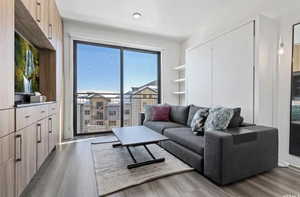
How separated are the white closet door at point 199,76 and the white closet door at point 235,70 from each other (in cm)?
18

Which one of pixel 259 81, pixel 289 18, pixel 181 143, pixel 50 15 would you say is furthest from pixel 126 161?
pixel 289 18

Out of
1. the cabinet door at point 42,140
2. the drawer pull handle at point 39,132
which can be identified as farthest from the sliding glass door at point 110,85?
the drawer pull handle at point 39,132

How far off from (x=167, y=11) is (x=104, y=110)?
2.88 meters

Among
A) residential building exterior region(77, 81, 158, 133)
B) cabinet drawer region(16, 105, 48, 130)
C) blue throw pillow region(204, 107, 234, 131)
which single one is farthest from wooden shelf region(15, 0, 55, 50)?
blue throw pillow region(204, 107, 234, 131)

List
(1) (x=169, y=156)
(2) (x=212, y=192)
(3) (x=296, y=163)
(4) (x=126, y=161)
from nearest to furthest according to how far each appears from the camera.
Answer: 1. (2) (x=212, y=192)
2. (3) (x=296, y=163)
3. (4) (x=126, y=161)
4. (1) (x=169, y=156)

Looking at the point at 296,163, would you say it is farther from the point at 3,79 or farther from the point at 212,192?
the point at 3,79

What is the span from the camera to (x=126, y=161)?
2.40 metres

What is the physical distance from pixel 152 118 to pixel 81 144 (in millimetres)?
1584

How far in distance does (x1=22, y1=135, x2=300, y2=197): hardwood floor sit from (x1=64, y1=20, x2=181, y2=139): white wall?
1.97 m

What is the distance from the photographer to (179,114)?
139 inches

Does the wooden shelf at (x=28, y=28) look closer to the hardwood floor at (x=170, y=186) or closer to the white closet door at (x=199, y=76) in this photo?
the hardwood floor at (x=170, y=186)

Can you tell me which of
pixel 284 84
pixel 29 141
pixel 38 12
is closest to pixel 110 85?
pixel 38 12

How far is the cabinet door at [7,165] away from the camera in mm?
1204

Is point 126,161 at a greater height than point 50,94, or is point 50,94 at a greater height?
point 50,94
